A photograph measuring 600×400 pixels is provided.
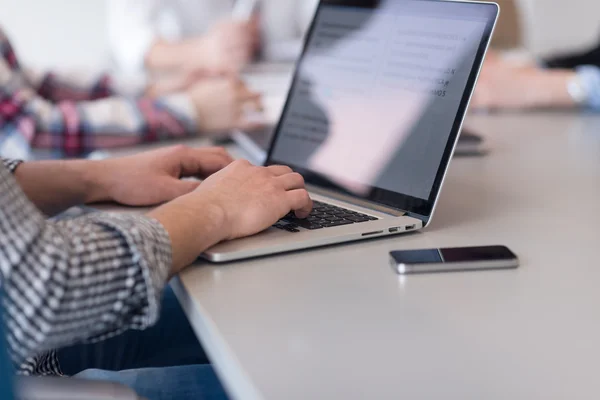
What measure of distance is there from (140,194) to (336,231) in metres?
0.26

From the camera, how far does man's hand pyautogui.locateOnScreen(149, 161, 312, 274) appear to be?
0.66m

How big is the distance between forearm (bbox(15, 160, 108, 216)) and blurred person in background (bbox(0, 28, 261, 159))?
1.31ft

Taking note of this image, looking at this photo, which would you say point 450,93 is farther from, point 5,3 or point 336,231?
point 5,3

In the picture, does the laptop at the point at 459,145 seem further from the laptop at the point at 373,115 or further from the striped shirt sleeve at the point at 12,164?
the striped shirt sleeve at the point at 12,164

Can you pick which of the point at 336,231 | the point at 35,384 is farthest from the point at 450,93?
the point at 35,384

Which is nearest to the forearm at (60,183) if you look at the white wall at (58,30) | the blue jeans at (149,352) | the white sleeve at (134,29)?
the blue jeans at (149,352)

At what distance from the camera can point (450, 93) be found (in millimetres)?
785

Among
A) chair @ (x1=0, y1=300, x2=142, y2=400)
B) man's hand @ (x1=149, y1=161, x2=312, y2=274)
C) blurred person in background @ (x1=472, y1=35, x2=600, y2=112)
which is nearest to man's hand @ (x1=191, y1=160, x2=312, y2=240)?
man's hand @ (x1=149, y1=161, x2=312, y2=274)

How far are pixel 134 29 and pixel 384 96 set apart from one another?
1.72 meters

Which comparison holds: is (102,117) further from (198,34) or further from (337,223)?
(198,34)

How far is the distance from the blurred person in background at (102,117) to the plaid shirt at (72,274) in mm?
693

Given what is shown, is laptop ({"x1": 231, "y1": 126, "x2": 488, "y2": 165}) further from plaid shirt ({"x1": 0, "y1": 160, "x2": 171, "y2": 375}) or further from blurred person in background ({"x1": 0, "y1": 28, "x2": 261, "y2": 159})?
plaid shirt ({"x1": 0, "y1": 160, "x2": 171, "y2": 375})

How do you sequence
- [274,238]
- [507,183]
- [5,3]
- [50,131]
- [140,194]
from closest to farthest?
[274,238] < [140,194] < [507,183] < [50,131] < [5,3]

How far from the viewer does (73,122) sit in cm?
129
